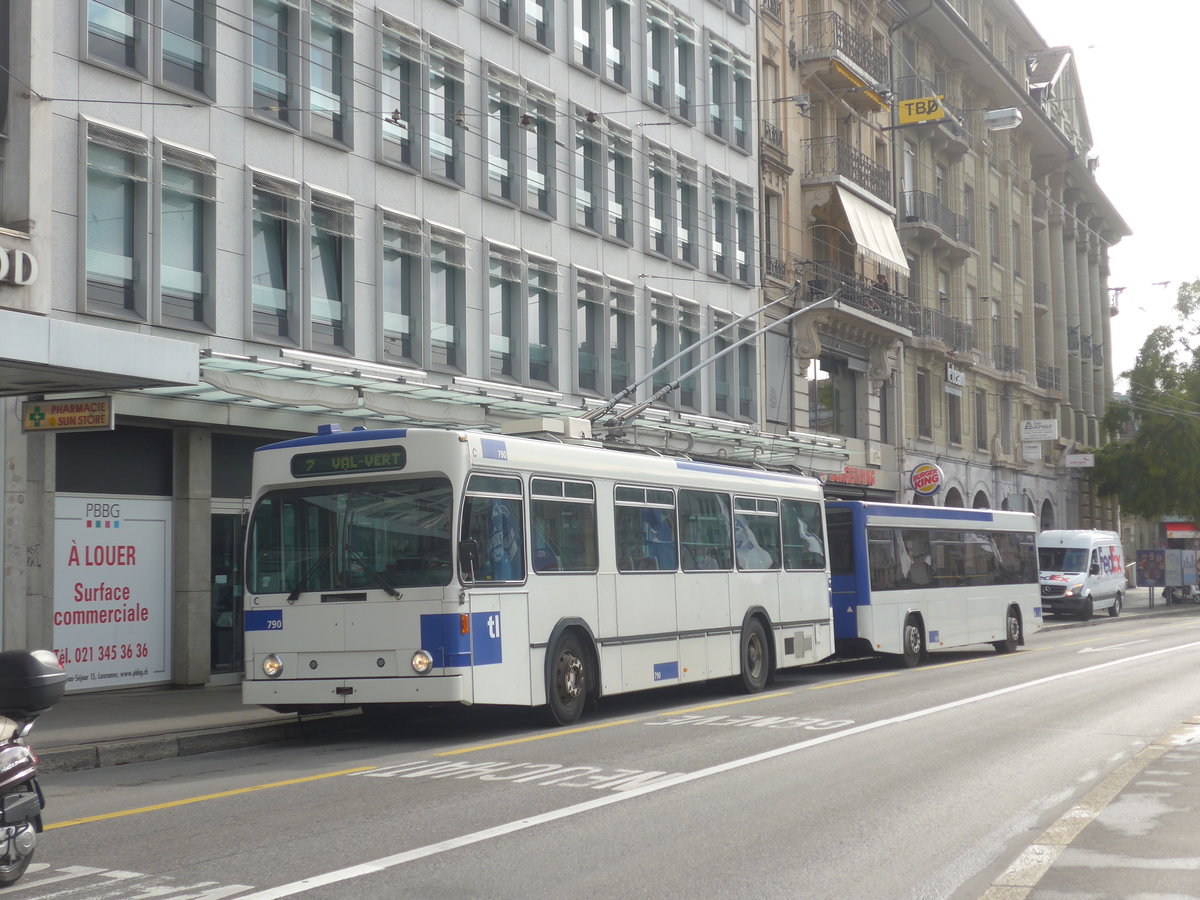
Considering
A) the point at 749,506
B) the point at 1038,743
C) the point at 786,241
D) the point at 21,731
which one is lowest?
the point at 1038,743

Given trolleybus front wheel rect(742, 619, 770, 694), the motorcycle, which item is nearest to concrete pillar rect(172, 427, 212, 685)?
trolleybus front wheel rect(742, 619, 770, 694)

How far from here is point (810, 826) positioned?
908cm

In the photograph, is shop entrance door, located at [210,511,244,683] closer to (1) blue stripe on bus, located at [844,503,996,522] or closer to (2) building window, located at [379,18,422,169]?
(2) building window, located at [379,18,422,169]

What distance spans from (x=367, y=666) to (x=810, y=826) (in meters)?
5.89

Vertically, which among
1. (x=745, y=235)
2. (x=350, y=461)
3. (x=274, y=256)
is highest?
(x=745, y=235)

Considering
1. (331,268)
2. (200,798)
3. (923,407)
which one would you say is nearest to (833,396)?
(923,407)

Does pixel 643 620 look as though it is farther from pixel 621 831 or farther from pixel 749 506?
pixel 621 831

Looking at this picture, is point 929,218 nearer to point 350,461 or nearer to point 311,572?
point 350,461

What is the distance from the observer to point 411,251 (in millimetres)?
24844

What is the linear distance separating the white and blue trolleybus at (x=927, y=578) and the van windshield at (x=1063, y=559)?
603 inches

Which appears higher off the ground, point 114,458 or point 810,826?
point 114,458

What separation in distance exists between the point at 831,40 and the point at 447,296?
19.5m

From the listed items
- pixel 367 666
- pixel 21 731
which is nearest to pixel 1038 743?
pixel 367 666

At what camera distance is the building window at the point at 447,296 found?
25562 millimetres
